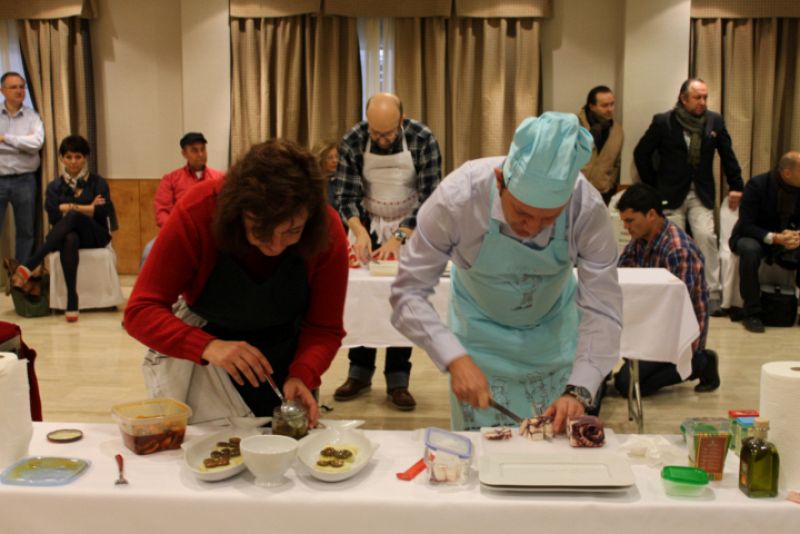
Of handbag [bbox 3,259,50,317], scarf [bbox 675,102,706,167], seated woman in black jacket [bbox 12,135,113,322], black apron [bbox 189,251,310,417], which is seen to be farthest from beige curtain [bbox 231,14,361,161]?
black apron [bbox 189,251,310,417]

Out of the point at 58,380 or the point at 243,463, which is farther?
the point at 58,380

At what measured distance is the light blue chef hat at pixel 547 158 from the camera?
1.72 meters

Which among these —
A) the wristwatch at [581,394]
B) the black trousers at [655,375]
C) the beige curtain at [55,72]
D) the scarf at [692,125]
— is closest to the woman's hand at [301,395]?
the wristwatch at [581,394]

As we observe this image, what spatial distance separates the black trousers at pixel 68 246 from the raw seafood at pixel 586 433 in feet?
16.5

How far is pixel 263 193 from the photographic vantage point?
178 cm

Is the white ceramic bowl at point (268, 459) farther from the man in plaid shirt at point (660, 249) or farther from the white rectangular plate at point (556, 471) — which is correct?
the man in plaid shirt at point (660, 249)

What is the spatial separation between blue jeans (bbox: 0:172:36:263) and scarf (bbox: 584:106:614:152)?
4499 millimetres

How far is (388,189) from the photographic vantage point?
4.02 metres

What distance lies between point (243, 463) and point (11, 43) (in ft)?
22.6

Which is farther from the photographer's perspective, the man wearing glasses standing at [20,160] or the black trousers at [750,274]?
the man wearing glasses standing at [20,160]

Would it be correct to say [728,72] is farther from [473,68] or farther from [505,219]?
[505,219]

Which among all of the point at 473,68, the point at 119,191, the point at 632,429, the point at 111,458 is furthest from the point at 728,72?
the point at 111,458

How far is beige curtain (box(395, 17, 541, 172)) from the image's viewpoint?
22.8ft

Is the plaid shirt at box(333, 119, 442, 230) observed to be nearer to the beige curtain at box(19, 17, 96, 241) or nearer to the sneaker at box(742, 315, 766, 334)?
the sneaker at box(742, 315, 766, 334)
